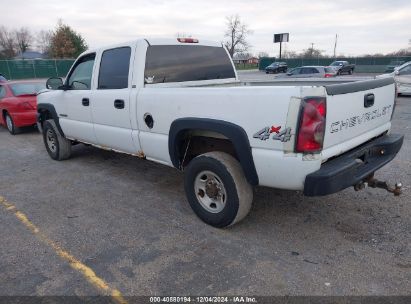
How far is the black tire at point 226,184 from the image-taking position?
10.5 ft

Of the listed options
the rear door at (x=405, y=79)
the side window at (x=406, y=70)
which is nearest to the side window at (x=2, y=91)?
the rear door at (x=405, y=79)

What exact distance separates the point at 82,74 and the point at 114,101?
4.23 ft

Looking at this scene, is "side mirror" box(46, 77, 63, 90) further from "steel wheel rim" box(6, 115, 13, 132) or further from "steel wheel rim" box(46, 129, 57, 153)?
"steel wheel rim" box(6, 115, 13, 132)

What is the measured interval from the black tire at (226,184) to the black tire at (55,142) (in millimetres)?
3515

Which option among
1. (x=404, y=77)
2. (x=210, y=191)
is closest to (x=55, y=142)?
(x=210, y=191)

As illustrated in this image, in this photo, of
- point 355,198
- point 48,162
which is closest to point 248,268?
point 355,198

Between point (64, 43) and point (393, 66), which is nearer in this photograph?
point (393, 66)

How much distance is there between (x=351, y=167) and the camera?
2.88 m

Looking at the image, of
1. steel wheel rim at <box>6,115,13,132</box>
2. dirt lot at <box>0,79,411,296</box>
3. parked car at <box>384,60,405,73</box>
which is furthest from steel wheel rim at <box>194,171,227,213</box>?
parked car at <box>384,60,405,73</box>

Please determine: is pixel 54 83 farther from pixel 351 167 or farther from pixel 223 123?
pixel 351 167

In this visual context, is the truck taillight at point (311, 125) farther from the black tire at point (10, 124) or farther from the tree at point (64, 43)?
the tree at point (64, 43)

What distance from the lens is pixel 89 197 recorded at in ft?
14.9

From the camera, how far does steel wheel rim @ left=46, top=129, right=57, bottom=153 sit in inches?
247

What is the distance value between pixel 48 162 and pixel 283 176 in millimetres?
4998
